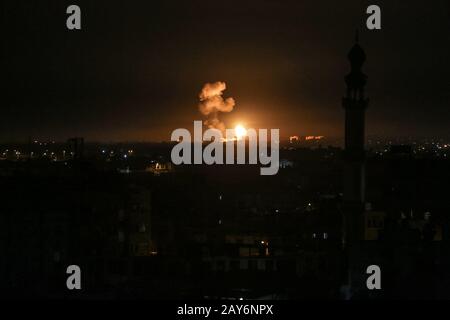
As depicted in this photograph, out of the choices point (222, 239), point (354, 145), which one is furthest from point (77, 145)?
point (354, 145)

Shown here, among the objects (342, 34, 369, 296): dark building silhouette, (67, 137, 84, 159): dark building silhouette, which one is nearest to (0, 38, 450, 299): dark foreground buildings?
(342, 34, 369, 296): dark building silhouette

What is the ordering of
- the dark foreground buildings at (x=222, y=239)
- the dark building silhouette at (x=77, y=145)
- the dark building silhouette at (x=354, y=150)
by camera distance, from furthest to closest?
1. the dark building silhouette at (x=77, y=145)
2. the dark building silhouette at (x=354, y=150)
3. the dark foreground buildings at (x=222, y=239)

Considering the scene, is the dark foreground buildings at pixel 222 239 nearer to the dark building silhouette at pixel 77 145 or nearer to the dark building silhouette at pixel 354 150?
the dark building silhouette at pixel 354 150

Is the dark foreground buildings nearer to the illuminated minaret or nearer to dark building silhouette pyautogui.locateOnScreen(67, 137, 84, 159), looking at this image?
the illuminated minaret

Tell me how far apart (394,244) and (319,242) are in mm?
3320

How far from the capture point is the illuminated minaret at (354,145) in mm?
16516

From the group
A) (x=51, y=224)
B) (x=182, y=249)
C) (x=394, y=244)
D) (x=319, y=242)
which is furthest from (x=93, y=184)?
(x=394, y=244)

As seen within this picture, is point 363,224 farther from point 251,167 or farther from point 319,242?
point 251,167

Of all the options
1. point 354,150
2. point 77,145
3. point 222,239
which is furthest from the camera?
point 77,145

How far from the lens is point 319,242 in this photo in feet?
58.5

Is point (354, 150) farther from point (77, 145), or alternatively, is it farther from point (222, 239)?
point (77, 145)

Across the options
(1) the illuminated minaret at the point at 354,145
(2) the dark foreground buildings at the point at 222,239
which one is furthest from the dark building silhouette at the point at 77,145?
(1) the illuminated minaret at the point at 354,145

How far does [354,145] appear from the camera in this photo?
17078 millimetres
